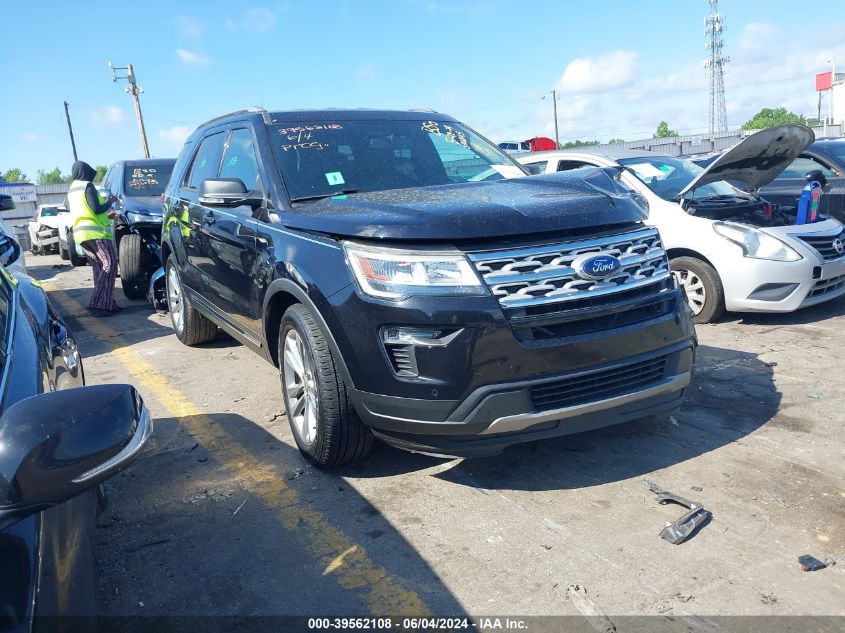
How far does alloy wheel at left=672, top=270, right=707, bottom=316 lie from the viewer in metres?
6.14

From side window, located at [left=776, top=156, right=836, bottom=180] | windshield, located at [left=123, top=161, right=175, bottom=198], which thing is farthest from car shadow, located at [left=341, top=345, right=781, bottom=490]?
windshield, located at [left=123, top=161, right=175, bottom=198]

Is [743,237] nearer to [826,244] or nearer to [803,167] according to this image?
[826,244]

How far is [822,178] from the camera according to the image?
24.9ft

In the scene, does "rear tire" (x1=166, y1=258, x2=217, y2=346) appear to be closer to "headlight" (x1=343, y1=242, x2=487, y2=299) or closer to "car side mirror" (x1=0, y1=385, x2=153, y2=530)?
"headlight" (x1=343, y1=242, x2=487, y2=299)

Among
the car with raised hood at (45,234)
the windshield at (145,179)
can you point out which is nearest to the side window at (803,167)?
the windshield at (145,179)

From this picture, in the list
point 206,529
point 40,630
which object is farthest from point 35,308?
point 40,630

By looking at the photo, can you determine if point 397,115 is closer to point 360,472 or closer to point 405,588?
point 360,472

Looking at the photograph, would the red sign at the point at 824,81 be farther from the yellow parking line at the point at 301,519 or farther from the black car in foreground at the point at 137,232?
the yellow parking line at the point at 301,519

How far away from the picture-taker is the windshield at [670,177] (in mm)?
6742

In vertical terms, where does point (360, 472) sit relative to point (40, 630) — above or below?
below

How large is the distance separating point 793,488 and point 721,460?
0.37 m

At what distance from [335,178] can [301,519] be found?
73.8 inches

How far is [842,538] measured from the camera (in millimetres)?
2727

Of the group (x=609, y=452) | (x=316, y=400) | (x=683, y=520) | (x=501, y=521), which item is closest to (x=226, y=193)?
(x=316, y=400)
